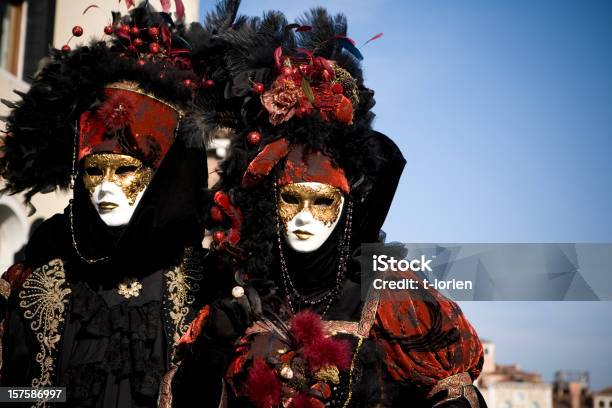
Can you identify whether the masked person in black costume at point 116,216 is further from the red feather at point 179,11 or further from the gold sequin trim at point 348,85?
the gold sequin trim at point 348,85

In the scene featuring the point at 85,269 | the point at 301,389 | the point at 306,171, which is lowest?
the point at 301,389

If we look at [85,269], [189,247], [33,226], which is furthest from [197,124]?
[33,226]

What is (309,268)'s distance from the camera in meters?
3.16

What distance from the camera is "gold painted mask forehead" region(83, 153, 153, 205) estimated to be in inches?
135

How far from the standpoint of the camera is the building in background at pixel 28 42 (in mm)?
5500

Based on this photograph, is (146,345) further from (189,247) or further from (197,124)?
(197,124)

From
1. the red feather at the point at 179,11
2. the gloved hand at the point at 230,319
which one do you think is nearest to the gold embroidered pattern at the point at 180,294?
the gloved hand at the point at 230,319

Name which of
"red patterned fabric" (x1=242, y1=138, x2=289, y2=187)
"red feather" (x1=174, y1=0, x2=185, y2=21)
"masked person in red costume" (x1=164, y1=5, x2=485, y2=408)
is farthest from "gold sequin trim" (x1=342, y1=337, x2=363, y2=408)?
"red feather" (x1=174, y1=0, x2=185, y2=21)

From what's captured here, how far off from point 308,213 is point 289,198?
0.35ft

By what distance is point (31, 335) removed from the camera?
349 cm

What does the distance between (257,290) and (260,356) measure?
24 centimetres

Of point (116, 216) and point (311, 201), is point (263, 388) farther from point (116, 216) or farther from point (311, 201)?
point (116, 216)

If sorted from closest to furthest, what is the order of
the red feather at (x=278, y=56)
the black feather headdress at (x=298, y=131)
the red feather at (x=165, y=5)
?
the black feather headdress at (x=298, y=131) → the red feather at (x=278, y=56) → the red feather at (x=165, y=5)

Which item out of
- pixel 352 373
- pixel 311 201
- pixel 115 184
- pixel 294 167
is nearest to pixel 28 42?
pixel 115 184
